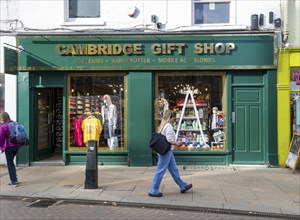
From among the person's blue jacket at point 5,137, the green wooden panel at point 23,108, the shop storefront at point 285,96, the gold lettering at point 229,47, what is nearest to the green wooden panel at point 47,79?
the green wooden panel at point 23,108

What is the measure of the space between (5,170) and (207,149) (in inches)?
228

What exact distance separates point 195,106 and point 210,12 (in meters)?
2.81

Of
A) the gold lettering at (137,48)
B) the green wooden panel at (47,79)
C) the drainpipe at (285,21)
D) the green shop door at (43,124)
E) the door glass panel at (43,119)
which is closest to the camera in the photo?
the drainpipe at (285,21)

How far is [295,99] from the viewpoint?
37.6 feet

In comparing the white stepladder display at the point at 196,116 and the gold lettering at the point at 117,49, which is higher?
the gold lettering at the point at 117,49

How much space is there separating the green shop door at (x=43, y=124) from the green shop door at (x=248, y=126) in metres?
5.89

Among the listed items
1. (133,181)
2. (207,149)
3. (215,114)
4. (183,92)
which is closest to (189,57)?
(183,92)

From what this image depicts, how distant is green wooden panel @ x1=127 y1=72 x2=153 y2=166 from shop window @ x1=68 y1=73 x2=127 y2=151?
35 centimetres

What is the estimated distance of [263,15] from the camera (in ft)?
37.2

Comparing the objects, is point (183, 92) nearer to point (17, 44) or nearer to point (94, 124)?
point (94, 124)

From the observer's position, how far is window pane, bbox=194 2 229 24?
38.5 ft

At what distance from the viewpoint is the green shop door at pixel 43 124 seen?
479 inches

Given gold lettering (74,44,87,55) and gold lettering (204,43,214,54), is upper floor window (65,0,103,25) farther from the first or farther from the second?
gold lettering (204,43,214,54)

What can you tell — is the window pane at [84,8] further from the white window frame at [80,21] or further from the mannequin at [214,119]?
the mannequin at [214,119]
